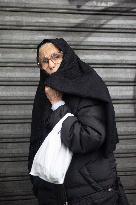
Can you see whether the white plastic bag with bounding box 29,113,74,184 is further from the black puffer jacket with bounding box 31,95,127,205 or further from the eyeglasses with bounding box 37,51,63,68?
the eyeglasses with bounding box 37,51,63,68

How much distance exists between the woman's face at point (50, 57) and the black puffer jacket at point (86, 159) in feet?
0.82

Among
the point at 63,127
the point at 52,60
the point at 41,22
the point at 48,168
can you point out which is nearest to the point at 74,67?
the point at 52,60

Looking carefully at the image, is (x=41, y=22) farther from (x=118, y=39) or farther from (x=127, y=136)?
(x=127, y=136)

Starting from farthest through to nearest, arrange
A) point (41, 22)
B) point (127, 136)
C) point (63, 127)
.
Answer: point (127, 136) < point (41, 22) < point (63, 127)

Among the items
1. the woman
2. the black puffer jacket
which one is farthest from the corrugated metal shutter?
the black puffer jacket

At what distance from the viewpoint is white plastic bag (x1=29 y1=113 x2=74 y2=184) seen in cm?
267

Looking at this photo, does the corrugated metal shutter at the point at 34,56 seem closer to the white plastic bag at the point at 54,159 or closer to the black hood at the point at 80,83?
the black hood at the point at 80,83

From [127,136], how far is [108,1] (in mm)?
1755

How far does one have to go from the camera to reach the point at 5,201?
480 centimetres

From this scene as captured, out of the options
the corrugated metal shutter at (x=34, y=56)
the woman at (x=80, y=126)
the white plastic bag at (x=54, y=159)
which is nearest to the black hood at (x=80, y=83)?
the woman at (x=80, y=126)

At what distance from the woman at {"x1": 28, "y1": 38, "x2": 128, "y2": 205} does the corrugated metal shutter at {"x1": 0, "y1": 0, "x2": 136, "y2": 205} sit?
1.73 m

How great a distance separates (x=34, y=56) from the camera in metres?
4.64

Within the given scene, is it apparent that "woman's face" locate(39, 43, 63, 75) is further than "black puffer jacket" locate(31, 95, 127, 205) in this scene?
Yes

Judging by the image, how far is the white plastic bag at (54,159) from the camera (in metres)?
2.67
